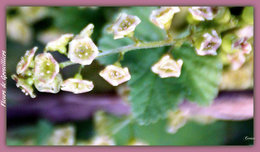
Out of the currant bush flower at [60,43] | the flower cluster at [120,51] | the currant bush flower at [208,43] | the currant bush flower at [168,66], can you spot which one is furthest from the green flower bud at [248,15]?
the currant bush flower at [60,43]

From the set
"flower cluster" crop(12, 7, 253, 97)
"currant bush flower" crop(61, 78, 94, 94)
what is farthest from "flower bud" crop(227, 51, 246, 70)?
"currant bush flower" crop(61, 78, 94, 94)

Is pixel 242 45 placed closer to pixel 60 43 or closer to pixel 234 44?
pixel 234 44

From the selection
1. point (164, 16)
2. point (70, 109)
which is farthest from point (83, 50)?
point (70, 109)

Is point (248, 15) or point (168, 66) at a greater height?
point (248, 15)

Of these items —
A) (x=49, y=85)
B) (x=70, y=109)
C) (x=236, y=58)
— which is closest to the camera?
(x=49, y=85)

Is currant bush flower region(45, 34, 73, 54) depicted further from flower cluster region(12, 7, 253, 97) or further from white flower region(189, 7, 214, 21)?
white flower region(189, 7, 214, 21)

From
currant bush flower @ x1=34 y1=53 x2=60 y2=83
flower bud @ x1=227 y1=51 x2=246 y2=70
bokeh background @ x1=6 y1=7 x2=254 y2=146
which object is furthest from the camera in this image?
bokeh background @ x1=6 y1=7 x2=254 y2=146

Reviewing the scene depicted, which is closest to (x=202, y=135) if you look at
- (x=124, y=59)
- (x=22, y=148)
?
(x=124, y=59)
